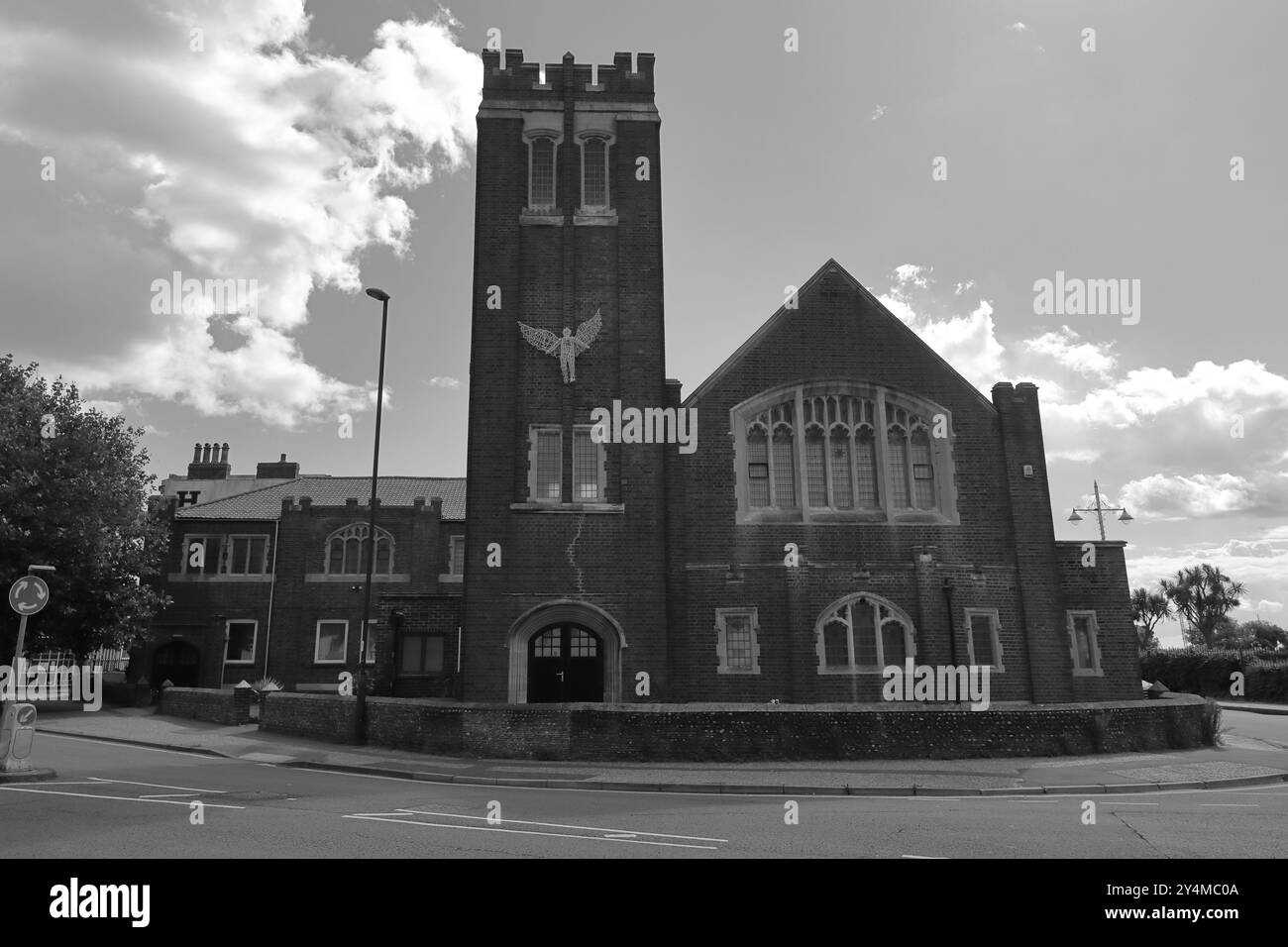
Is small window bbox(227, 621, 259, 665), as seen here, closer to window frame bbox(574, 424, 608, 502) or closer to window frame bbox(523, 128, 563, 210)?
window frame bbox(574, 424, 608, 502)

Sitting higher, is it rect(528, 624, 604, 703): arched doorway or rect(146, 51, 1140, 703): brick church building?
rect(146, 51, 1140, 703): brick church building

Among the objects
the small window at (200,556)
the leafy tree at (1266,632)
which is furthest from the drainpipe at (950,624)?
the leafy tree at (1266,632)

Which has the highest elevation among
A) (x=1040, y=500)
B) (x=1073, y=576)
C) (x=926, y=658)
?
(x=1040, y=500)

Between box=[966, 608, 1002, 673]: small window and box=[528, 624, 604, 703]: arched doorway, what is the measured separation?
33.7ft

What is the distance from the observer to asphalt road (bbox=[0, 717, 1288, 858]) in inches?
348

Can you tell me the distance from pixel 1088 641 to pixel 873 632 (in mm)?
6630

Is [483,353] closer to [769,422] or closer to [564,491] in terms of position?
[564,491]

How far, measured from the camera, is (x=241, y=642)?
126 feet

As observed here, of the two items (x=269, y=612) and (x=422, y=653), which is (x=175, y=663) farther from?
(x=422, y=653)

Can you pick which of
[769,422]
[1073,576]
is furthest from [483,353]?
[1073,576]

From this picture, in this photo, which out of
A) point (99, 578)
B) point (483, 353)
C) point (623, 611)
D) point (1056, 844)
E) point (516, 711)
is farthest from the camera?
point (99, 578)

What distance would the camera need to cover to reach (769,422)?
24.0 m

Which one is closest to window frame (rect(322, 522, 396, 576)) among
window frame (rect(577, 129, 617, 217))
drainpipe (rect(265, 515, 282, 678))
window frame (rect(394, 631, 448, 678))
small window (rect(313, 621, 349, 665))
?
drainpipe (rect(265, 515, 282, 678))

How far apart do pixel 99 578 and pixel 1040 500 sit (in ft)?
112
